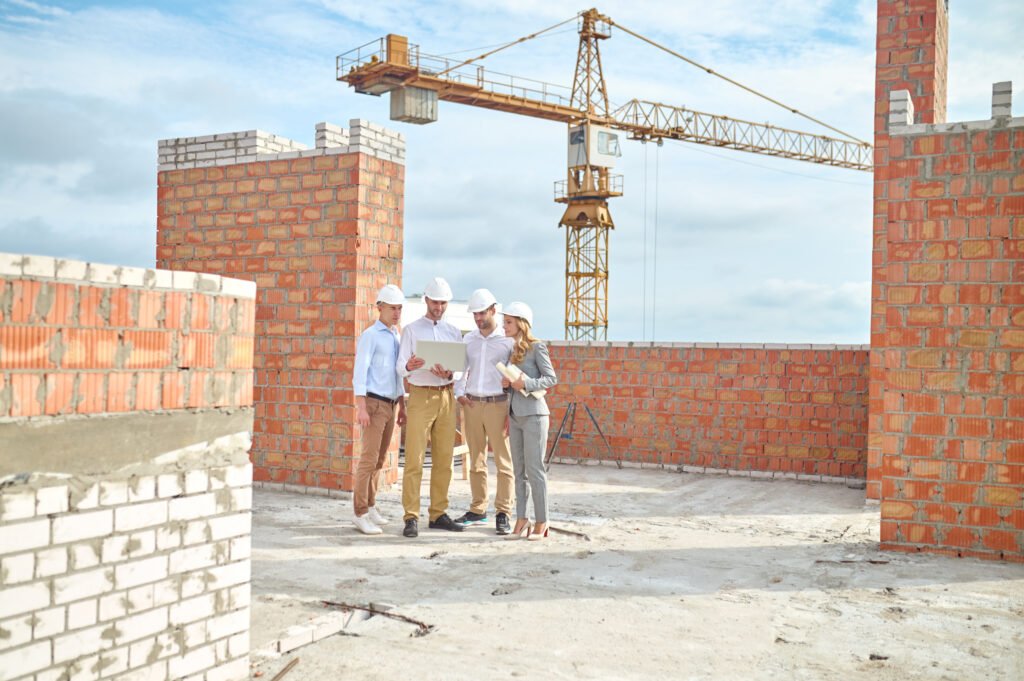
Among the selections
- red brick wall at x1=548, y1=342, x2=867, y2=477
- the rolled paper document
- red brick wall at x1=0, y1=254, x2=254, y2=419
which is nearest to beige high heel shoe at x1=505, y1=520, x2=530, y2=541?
the rolled paper document

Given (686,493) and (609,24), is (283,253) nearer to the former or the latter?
(686,493)

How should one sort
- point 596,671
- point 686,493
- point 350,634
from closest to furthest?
1. point 596,671
2. point 350,634
3. point 686,493

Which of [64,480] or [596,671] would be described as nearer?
[64,480]

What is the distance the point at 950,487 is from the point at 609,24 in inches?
1397

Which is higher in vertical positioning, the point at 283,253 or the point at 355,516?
the point at 283,253

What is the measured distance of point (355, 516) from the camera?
6.70 m

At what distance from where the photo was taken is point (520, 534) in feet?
21.7

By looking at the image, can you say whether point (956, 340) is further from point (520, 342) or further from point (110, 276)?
point (110, 276)

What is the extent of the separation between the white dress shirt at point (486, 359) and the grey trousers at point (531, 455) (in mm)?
282

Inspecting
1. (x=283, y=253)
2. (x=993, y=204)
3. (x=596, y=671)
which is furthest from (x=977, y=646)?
(x=283, y=253)

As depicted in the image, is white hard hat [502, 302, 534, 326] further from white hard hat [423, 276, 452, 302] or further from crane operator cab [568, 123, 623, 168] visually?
crane operator cab [568, 123, 623, 168]

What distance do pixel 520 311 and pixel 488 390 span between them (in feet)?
2.23

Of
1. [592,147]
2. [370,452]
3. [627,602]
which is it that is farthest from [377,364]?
[592,147]

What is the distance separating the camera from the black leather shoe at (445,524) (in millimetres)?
6742
